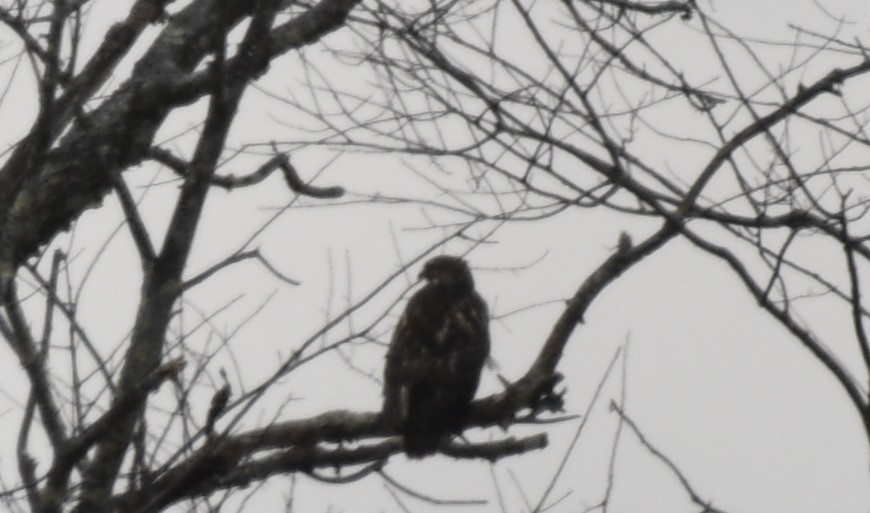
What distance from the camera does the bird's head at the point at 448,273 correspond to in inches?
273

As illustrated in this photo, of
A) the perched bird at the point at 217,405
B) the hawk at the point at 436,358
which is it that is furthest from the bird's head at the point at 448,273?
the perched bird at the point at 217,405

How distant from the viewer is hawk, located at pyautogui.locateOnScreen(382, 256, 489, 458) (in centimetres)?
569

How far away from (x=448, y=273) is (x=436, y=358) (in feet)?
2.54

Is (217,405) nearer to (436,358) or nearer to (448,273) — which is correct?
(436,358)

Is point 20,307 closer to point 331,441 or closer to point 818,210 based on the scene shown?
point 331,441

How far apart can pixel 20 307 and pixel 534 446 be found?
1872 millimetres

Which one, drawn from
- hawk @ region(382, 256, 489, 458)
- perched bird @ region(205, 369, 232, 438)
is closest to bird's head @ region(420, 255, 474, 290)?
hawk @ region(382, 256, 489, 458)

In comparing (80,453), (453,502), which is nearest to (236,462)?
(453,502)

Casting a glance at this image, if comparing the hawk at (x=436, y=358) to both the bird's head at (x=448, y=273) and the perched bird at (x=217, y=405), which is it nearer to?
the bird's head at (x=448, y=273)

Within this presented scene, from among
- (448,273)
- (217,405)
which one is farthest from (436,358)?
(217,405)

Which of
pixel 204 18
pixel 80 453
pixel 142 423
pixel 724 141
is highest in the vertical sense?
pixel 204 18

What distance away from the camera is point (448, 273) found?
276 inches

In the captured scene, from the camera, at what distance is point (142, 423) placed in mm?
3953

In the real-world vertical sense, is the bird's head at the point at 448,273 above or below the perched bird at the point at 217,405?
above
